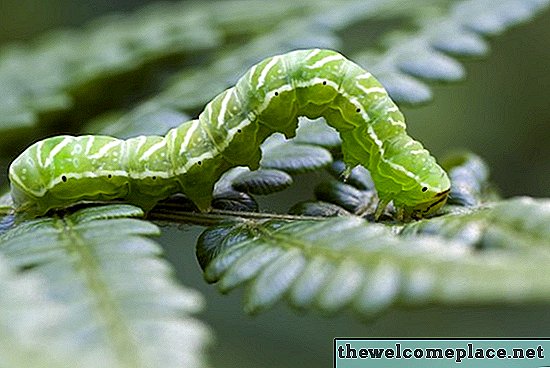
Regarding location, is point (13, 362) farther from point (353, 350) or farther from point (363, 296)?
point (353, 350)

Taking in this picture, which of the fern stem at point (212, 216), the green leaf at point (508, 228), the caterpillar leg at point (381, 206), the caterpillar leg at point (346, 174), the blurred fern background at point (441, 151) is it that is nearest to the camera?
the green leaf at point (508, 228)

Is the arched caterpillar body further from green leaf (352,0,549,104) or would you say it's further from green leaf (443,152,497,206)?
green leaf (352,0,549,104)

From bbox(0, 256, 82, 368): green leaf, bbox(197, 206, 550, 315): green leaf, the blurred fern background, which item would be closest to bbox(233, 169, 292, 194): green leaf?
bbox(197, 206, 550, 315): green leaf

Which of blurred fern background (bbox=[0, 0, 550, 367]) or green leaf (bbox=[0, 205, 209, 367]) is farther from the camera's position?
blurred fern background (bbox=[0, 0, 550, 367])

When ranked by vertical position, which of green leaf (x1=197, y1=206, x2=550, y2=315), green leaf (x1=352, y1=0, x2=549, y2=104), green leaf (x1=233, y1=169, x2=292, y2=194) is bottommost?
green leaf (x1=197, y1=206, x2=550, y2=315)

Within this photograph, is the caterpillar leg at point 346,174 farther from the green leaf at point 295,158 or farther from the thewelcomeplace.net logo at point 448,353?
the thewelcomeplace.net logo at point 448,353

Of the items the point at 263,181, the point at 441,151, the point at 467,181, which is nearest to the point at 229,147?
the point at 263,181

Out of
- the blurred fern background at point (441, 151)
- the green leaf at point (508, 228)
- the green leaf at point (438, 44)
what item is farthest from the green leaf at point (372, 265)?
the blurred fern background at point (441, 151)

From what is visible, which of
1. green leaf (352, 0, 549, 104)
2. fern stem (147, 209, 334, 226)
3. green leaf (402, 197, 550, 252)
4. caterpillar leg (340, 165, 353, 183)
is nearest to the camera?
green leaf (402, 197, 550, 252)
